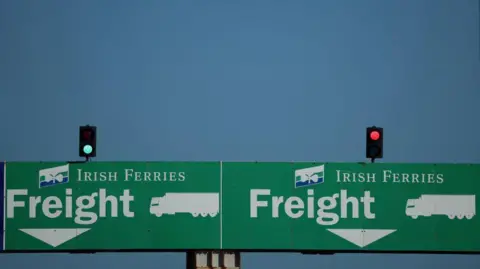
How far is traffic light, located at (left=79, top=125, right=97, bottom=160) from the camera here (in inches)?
853

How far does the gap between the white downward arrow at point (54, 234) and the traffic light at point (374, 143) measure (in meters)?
7.24

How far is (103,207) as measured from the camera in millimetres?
23031

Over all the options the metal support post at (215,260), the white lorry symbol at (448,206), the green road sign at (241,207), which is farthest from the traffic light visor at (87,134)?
the white lorry symbol at (448,206)

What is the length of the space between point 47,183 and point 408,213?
894 centimetres

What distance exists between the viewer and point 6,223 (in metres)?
23.0

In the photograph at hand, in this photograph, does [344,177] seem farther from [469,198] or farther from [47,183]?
[47,183]

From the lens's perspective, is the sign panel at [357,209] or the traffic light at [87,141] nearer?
the traffic light at [87,141]

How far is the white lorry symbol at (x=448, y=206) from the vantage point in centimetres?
2291

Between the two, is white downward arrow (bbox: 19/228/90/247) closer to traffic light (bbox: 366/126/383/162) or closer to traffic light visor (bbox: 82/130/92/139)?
traffic light visor (bbox: 82/130/92/139)

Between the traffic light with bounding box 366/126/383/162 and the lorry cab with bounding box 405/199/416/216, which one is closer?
the traffic light with bounding box 366/126/383/162

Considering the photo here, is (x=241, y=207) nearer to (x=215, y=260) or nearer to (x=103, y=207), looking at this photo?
(x=215, y=260)

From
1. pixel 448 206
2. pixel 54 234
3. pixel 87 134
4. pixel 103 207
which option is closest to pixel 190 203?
pixel 103 207

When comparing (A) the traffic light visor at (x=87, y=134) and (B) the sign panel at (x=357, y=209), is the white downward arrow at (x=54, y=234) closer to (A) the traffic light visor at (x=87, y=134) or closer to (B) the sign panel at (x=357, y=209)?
(A) the traffic light visor at (x=87, y=134)

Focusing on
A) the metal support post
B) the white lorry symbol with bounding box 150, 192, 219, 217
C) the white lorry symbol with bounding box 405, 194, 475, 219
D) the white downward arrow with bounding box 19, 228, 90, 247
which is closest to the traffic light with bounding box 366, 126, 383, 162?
the white lorry symbol with bounding box 405, 194, 475, 219
